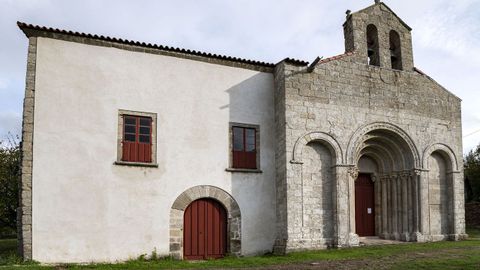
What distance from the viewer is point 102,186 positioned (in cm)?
1327

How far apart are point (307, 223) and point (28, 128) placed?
8.89 meters

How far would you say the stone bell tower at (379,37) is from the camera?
1700 cm

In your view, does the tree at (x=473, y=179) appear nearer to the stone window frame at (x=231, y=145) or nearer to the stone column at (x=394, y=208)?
the stone column at (x=394, y=208)

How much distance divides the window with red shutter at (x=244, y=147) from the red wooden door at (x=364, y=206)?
4.67 meters

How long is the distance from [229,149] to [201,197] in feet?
6.03

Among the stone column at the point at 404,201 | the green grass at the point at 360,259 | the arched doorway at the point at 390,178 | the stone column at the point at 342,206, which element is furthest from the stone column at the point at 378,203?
the stone column at the point at 342,206

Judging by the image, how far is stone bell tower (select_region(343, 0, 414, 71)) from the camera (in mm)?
17000

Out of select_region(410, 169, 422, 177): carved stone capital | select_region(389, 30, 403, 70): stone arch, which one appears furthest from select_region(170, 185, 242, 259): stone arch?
select_region(389, 30, 403, 70): stone arch

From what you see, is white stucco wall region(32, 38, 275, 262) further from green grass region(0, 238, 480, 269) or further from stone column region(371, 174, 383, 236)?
stone column region(371, 174, 383, 236)

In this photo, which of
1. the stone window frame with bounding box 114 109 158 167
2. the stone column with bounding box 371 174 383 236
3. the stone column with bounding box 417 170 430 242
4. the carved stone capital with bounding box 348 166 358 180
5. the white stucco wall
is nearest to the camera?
the white stucco wall

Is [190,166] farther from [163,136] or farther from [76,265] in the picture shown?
[76,265]

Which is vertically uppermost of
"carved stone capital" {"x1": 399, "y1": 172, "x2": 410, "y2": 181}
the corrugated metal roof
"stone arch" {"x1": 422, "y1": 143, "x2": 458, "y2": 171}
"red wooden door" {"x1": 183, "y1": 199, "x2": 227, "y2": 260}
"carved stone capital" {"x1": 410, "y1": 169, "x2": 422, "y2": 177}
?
the corrugated metal roof

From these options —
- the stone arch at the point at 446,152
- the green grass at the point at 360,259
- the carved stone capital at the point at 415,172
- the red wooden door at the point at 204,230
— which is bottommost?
the green grass at the point at 360,259

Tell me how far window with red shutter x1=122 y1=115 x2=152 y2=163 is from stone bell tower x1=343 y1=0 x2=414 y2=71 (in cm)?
808
